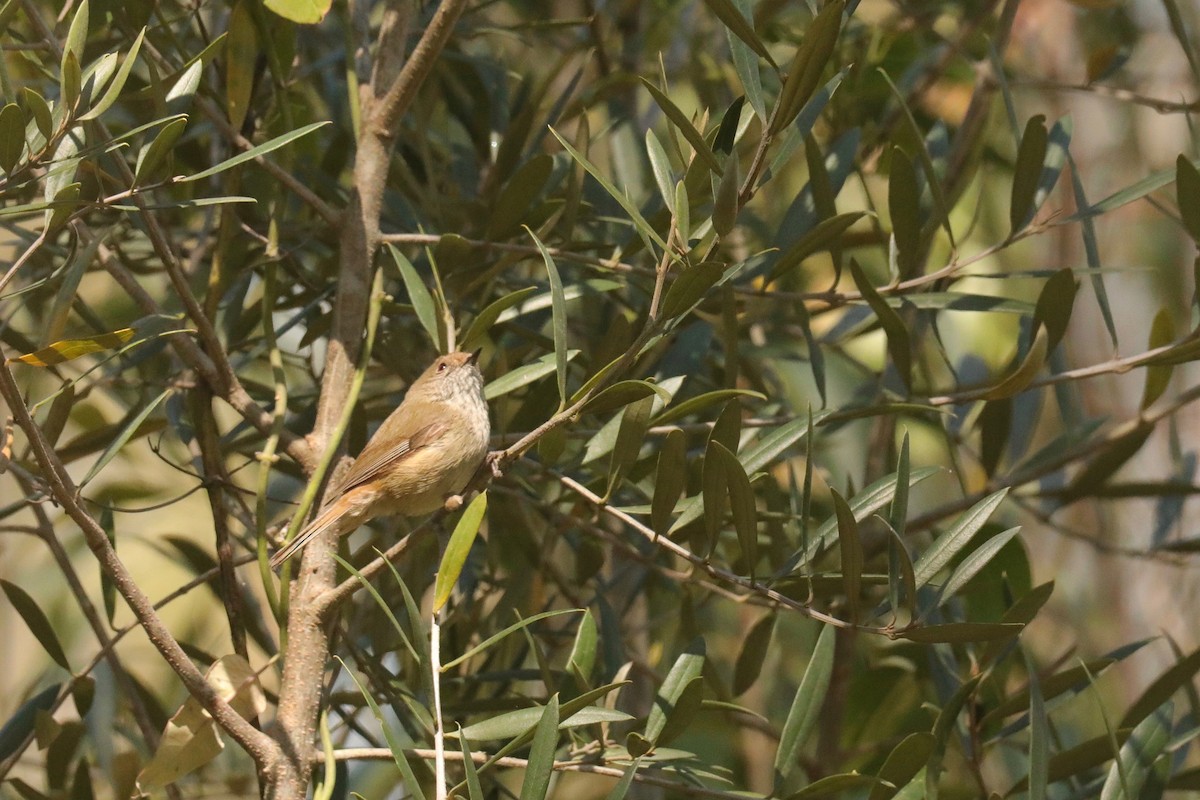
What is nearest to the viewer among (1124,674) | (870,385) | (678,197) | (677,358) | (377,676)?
(678,197)

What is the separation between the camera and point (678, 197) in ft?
4.76

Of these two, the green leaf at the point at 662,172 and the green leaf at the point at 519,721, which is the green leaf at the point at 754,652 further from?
the green leaf at the point at 662,172

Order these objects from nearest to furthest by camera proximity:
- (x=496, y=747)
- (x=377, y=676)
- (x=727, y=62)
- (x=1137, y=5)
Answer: (x=377, y=676) < (x=496, y=747) < (x=727, y=62) < (x=1137, y=5)

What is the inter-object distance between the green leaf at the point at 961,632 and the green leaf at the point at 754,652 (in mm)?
598

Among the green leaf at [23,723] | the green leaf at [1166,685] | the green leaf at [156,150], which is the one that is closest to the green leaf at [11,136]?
the green leaf at [156,150]

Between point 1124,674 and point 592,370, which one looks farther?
point 1124,674

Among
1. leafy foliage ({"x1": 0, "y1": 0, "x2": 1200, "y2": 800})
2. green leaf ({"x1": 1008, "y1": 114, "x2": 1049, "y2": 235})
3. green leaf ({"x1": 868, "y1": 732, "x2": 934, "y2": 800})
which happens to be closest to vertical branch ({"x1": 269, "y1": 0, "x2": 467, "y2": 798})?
leafy foliage ({"x1": 0, "y1": 0, "x2": 1200, "y2": 800})

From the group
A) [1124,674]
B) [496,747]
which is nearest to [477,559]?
[496,747]

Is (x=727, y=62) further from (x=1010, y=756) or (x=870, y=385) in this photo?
(x=1010, y=756)

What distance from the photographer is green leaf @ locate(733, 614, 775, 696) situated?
2.20m

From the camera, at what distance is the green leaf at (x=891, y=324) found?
6.06 ft

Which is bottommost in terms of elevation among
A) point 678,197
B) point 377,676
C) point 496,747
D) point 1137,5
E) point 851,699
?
point 851,699

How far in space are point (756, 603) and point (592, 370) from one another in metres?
0.45

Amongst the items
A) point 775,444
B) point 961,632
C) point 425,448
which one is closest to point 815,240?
point 775,444
